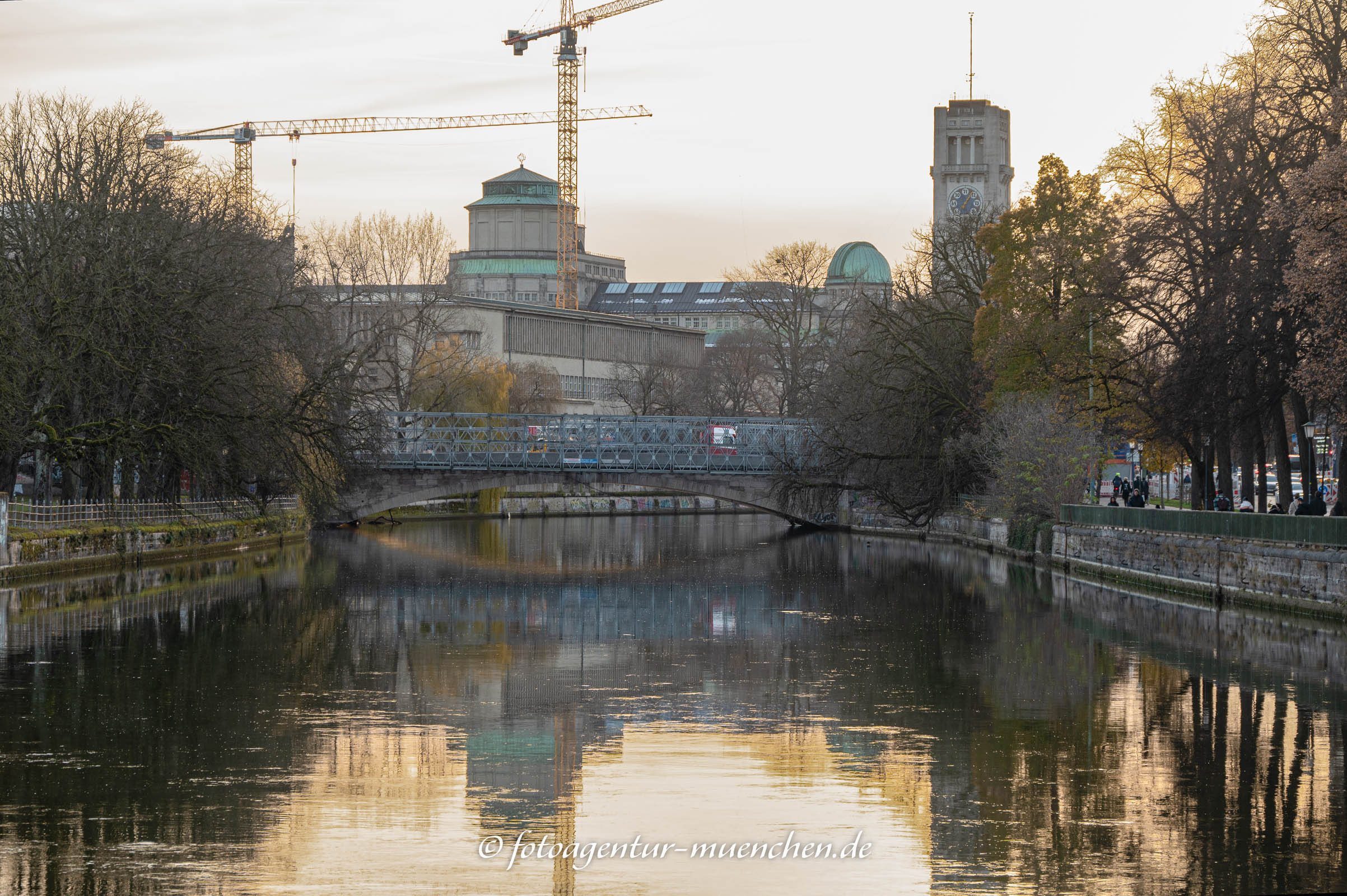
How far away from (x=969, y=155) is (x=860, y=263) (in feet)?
114

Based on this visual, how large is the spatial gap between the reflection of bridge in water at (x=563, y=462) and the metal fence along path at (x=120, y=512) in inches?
519

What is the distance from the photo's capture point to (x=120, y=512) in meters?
49.5

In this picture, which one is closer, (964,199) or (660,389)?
(660,389)

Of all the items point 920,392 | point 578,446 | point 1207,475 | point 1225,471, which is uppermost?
point 920,392

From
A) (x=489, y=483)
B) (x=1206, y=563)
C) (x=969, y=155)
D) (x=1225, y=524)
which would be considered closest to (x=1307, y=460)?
(x=1206, y=563)

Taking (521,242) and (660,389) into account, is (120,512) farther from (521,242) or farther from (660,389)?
(521,242)

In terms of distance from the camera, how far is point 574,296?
18675cm

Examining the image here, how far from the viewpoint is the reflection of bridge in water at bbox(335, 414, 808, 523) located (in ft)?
260

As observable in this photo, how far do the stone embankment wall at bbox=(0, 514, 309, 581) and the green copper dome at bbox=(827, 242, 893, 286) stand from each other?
11788cm

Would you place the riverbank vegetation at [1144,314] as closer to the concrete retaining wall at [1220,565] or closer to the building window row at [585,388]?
the concrete retaining wall at [1220,565]

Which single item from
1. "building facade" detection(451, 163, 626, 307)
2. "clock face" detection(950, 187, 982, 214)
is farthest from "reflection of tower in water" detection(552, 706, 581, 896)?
"building facade" detection(451, 163, 626, 307)

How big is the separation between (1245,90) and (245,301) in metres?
26.8

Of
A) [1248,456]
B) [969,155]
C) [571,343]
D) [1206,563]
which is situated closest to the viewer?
[1206,563]

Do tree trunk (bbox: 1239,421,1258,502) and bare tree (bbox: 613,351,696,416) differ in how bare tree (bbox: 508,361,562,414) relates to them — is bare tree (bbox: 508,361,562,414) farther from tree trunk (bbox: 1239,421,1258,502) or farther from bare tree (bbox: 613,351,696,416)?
tree trunk (bbox: 1239,421,1258,502)
